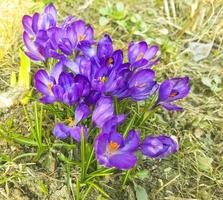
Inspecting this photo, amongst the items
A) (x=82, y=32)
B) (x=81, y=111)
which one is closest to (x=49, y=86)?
(x=81, y=111)

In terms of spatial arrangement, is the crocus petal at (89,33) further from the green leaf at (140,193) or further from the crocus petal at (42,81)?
the green leaf at (140,193)

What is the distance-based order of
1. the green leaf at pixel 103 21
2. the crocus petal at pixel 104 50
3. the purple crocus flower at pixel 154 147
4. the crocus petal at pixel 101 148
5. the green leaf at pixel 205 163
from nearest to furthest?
1. the crocus petal at pixel 101 148
2. the purple crocus flower at pixel 154 147
3. the crocus petal at pixel 104 50
4. the green leaf at pixel 205 163
5. the green leaf at pixel 103 21

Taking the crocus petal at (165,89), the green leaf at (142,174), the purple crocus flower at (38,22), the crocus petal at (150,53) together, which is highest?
the purple crocus flower at (38,22)

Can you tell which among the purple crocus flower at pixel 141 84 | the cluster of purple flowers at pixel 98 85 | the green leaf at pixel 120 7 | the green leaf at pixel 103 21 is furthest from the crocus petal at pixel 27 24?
the green leaf at pixel 120 7

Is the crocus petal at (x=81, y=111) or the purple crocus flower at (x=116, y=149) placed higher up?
the crocus petal at (x=81, y=111)

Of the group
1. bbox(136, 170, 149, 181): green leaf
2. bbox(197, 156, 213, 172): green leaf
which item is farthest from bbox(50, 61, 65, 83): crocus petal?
bbox(197, 156, 213, 172): green leaf

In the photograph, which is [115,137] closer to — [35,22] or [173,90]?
[173,90]
